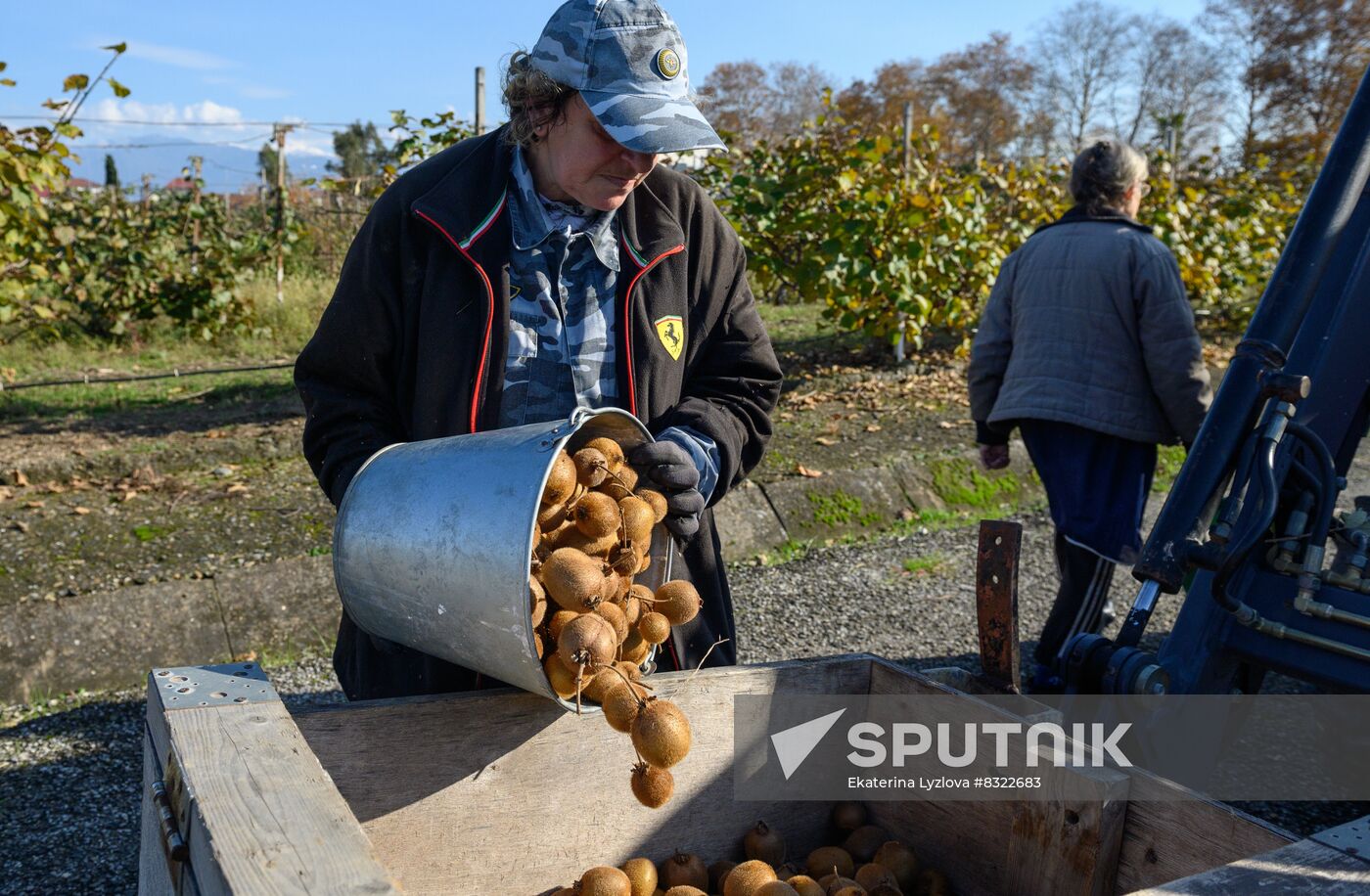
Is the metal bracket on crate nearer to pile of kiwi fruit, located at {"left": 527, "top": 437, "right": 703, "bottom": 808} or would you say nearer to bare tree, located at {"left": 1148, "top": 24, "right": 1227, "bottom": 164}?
pile of kiwi fruit, located at {"left": 527, "top": 437, "right": 703, "bottom": 808}

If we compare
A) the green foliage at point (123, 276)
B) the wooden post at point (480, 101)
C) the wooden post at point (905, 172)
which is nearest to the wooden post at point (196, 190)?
the green foliage at point (123, 276)

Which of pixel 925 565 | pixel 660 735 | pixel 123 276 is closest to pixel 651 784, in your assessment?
pixel 660 735

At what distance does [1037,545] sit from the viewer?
6.05 metres

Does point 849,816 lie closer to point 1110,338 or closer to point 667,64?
point 667,64

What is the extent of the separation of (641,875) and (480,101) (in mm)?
7187

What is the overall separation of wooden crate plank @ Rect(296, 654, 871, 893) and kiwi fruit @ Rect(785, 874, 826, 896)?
303 millimetres

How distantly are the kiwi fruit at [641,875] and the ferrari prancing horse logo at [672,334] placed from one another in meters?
0.93

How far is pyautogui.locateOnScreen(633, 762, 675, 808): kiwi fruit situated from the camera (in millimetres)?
1714

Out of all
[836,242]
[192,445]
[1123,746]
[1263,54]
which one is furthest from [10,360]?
[1263,54]

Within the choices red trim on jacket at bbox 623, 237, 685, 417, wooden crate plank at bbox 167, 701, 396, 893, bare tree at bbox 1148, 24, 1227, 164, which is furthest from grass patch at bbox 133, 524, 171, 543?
bare tree at bbox 1148, 24, 1227, 164

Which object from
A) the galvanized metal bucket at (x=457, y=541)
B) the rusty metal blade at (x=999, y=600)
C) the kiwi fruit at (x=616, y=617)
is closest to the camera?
the galvanized metal bucket at (x=457, y=541)

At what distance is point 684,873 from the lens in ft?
6.54

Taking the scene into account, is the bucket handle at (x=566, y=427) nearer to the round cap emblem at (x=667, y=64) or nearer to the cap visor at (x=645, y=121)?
the cap visor at (x=645, y=121)

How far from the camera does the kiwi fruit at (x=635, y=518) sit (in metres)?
1.80
